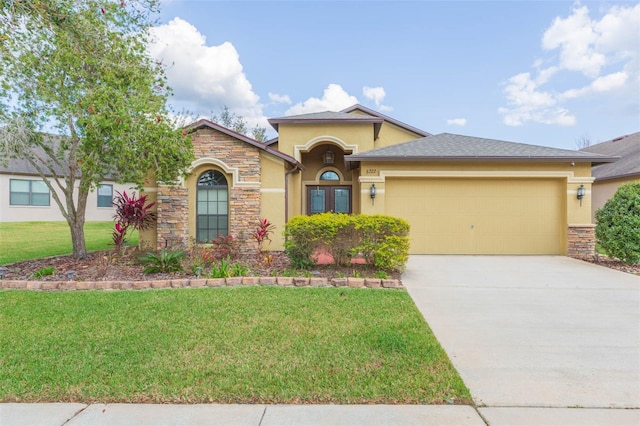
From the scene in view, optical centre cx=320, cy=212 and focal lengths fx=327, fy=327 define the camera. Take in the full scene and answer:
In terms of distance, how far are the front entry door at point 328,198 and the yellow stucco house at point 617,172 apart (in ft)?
37.3

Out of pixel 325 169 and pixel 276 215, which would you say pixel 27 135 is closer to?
pixel 276 215

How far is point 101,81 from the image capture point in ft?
26.7

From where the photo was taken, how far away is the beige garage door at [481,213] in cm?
1069

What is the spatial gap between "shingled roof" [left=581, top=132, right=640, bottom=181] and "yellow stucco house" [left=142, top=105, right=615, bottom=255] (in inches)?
218

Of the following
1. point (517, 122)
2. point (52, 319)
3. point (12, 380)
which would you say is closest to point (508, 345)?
point (12, 380)

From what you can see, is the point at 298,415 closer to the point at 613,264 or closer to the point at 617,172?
the point at 613,264

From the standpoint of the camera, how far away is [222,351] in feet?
11.9

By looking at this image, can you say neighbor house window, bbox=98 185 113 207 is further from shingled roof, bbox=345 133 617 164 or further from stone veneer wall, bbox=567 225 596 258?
stone veneer wall, bbox=567 225 596 258

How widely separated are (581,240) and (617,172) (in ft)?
29.1

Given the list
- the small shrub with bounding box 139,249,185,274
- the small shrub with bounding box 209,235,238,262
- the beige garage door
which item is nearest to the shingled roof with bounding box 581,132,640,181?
the beige garage door

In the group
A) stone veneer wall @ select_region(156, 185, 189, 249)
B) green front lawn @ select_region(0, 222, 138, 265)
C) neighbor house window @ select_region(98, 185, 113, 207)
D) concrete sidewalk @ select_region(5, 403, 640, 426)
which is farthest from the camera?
neighbor house window @ select_region(98, 185, 113, 207)

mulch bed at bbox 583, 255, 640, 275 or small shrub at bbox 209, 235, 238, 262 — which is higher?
small shrub at bbox 209, 235, 238, 262

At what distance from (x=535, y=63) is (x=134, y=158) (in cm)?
1641

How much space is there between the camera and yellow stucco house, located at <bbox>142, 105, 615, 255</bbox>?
10.2m
